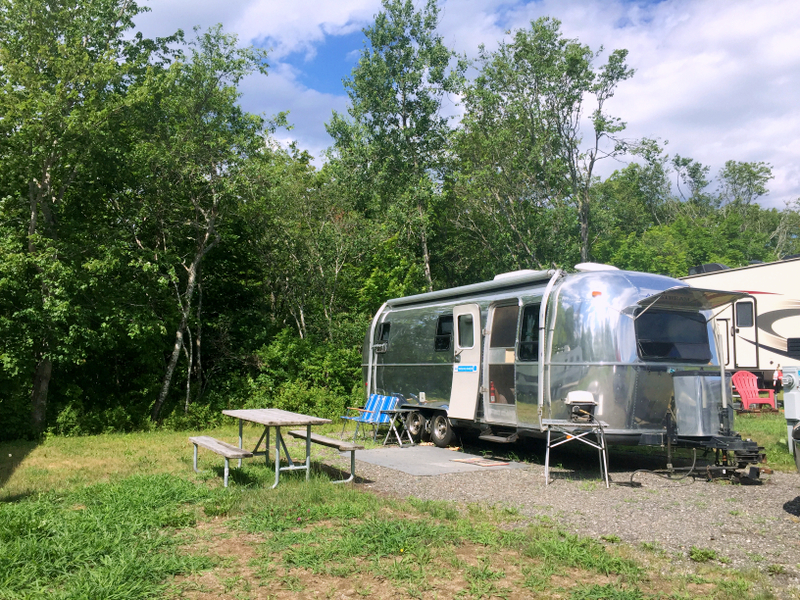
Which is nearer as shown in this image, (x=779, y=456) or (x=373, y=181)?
(x=779, y=456)

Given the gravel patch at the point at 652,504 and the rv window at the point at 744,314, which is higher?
the rv window at the point at 744,314

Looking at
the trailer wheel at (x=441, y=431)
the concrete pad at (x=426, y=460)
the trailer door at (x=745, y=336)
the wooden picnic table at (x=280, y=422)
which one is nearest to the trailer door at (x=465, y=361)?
the trailer wheel at (x=441, y=431)

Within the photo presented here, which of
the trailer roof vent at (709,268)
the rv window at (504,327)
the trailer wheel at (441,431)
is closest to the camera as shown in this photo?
the rv window at (504,327)

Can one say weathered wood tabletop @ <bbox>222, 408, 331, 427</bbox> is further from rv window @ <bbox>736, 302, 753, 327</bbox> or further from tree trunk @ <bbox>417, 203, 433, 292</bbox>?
tree trunk @ <bbox>417, 203, 433, 292</bbox>

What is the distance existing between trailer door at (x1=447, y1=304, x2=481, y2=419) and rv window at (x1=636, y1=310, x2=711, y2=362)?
2697mm

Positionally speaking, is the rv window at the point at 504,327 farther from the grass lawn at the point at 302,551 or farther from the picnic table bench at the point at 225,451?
the picnic table bench at the point at 225,451

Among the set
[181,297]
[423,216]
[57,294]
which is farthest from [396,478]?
[423,216]

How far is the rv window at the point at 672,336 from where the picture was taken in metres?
8.48

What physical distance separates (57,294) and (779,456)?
11851 millimetres

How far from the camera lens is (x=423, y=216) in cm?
2156

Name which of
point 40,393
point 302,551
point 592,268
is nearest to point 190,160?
point 40,393

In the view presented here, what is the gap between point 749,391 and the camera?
15250 mm

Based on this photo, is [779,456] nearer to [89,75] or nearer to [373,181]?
[89,75]

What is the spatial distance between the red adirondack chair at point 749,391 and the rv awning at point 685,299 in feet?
24.0
